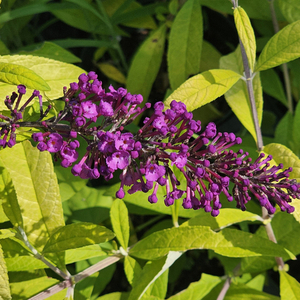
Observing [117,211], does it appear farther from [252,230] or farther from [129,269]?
[252,230]

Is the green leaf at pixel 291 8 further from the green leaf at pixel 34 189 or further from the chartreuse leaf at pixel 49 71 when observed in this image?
the green leaf at pixel 34 189

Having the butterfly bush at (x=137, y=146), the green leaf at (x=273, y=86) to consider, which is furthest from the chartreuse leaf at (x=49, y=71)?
the green leaf at (x=273, y=86)

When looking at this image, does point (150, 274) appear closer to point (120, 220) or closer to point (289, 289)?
point (120, 220)

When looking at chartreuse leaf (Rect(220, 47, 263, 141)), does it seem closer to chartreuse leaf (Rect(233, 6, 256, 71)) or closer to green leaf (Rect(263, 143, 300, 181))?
green leaf (Rect(263, 143, 300, 181))

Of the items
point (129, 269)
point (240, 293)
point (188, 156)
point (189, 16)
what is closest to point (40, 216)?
point (129, 269)

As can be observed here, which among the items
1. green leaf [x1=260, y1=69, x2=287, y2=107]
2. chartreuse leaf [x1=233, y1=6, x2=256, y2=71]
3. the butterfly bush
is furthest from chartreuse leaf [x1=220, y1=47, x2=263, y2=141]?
green leaf [x1=260, y1=69, x2=287, y2=107]

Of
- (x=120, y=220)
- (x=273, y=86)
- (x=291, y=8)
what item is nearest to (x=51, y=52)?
(x=120, y=220)
